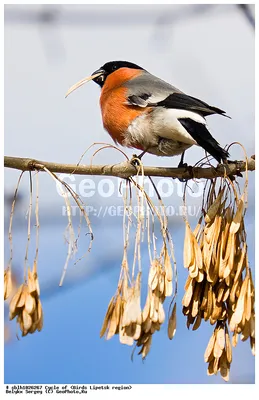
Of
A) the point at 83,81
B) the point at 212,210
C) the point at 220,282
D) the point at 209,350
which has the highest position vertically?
the point at 83,81

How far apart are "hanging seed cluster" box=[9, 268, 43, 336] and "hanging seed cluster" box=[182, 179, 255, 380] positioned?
0.22m

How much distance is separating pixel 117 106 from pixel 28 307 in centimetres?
60

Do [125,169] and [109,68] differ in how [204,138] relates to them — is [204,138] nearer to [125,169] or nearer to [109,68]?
[125,169]

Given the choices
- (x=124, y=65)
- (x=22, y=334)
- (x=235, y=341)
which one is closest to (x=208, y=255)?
(x=235, y=341)

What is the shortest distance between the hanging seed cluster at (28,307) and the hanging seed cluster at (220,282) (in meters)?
0.22

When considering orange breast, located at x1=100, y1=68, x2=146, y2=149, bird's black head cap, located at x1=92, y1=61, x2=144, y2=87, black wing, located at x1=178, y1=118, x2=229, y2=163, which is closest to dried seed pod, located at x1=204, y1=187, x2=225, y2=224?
black wing, located at x1=178, y1=118, x2=229, y2=163

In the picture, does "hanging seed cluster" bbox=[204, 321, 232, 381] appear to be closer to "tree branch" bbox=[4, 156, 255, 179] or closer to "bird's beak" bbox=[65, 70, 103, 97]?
"tree branch" bbox=[4, 156, 255, 179]

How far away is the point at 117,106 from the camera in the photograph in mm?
1271

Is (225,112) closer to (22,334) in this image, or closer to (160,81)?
(160,81)

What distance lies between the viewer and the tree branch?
35.1 inches

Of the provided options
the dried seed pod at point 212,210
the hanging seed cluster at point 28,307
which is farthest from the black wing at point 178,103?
the hanging seed cluster at point 28,307

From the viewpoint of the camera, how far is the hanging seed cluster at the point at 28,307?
31.2 inches

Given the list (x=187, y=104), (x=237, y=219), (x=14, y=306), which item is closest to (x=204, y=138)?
(x=187, y=104)
